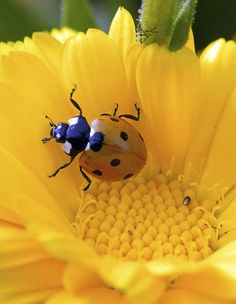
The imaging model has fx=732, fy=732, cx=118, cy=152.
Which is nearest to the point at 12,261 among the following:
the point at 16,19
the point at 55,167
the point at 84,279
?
the point at 84,279

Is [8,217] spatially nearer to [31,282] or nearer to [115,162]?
[31,282]

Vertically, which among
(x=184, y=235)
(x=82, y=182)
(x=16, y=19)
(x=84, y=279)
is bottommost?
(x=84, y=279)

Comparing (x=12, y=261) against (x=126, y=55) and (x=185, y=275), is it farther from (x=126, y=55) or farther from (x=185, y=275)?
(x=126, y=55)

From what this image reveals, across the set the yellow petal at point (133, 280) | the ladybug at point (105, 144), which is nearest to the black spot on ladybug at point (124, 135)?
the ladybug at point (105, 144)

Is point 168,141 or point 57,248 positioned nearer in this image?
point 57,248

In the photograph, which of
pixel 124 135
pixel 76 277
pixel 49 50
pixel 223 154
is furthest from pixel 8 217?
pixel 223 154

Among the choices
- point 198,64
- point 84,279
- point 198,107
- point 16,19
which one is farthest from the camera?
point 16,19

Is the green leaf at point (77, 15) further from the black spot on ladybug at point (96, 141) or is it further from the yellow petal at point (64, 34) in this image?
the black spot on ladybug at point (96, 141)
